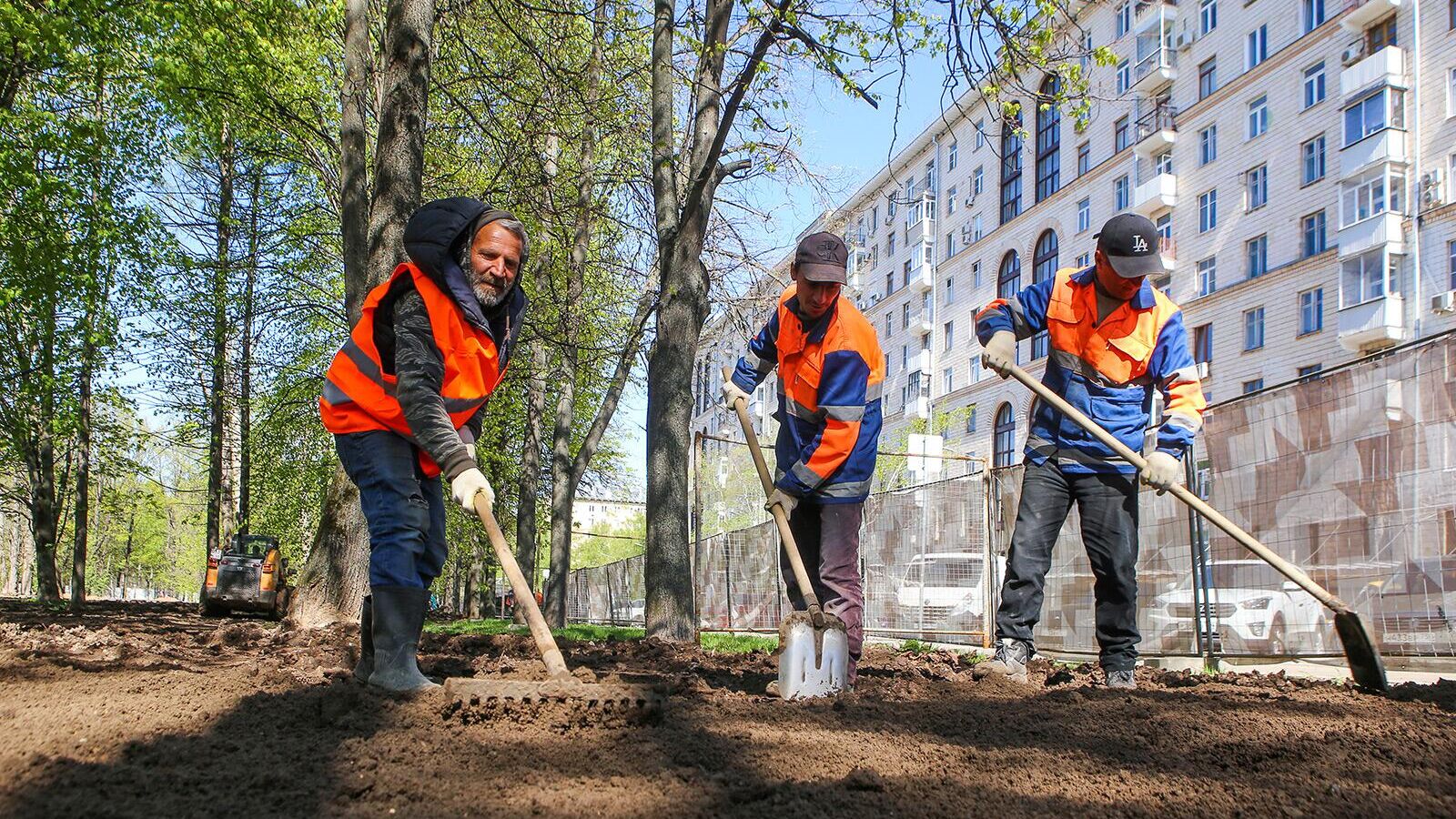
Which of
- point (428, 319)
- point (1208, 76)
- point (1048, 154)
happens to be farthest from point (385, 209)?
point (1048, 154)

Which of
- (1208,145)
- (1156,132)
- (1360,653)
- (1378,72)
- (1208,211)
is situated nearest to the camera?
(1360,653)

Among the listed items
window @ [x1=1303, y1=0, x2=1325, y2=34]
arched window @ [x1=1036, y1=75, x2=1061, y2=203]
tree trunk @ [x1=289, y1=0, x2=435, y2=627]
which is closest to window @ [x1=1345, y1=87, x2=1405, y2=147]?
window @ [x1=1303, y1=0, x2=1325, y2=34]

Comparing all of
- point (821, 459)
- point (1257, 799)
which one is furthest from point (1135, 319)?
point (1257, 799)

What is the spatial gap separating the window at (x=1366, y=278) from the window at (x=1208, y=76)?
27.3 ft

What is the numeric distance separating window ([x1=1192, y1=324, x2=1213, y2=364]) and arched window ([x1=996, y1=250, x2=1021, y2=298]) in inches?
471

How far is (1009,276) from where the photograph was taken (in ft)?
146

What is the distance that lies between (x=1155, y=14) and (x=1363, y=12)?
8450mm

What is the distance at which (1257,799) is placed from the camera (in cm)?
233

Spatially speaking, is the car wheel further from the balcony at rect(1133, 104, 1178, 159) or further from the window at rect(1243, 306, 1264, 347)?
the balcony at rect(1133, 104, 1178, 159)

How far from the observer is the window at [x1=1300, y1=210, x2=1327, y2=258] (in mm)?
27500

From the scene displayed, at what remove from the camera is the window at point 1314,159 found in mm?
27641

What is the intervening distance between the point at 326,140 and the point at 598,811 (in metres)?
10.4

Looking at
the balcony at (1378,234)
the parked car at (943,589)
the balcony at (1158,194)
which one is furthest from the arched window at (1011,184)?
the parked car at (943,589)

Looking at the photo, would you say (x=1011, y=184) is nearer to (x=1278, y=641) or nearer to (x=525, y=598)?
(x=1278, y=641)
